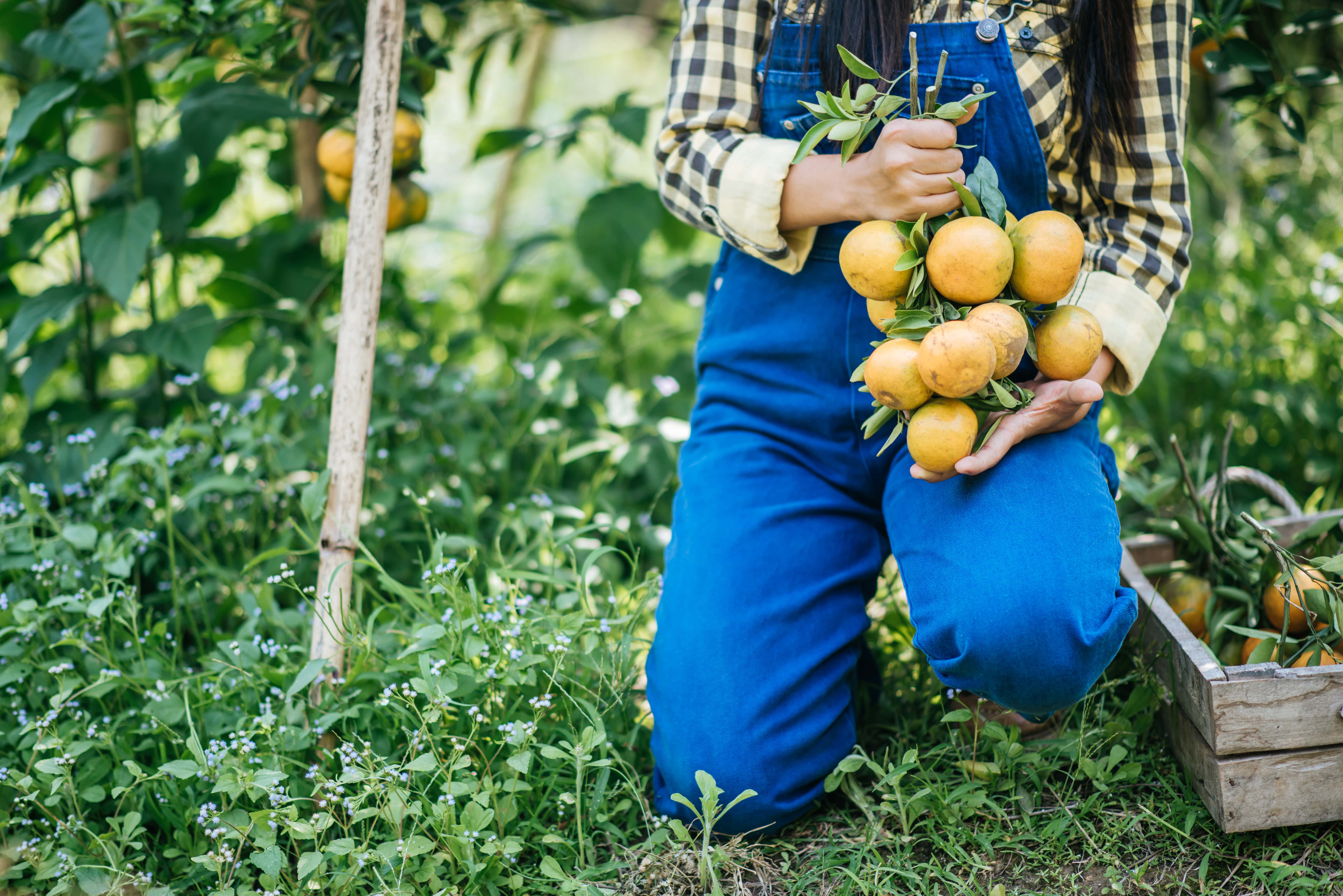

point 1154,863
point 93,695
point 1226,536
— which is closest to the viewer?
point 1154,863

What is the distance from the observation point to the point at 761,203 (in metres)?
1.27

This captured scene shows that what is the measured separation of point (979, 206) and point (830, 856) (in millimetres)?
859

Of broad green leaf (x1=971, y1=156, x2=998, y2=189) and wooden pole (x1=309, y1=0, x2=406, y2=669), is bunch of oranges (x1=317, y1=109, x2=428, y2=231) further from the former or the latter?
broad green leaf (x1=971, y1=156, x2=998, y2=189)

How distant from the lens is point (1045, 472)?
4.11 feet

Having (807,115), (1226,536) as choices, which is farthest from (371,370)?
(1226,536)

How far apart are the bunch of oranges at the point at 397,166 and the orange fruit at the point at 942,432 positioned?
1.03 metres

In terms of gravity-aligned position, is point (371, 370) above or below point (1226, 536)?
above

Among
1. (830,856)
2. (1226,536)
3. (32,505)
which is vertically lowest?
(830,856)

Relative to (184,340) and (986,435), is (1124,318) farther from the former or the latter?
(184,340)

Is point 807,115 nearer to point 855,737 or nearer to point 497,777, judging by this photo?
point 855,737

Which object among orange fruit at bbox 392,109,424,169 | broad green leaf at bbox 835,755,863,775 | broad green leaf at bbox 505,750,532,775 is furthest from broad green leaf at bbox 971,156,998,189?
orange fruit at bbox 392,109,424,169

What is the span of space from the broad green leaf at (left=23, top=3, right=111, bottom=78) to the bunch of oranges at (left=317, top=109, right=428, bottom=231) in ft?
1.30

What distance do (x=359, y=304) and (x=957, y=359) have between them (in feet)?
2.85

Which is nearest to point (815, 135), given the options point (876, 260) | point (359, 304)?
point (876, 260)
